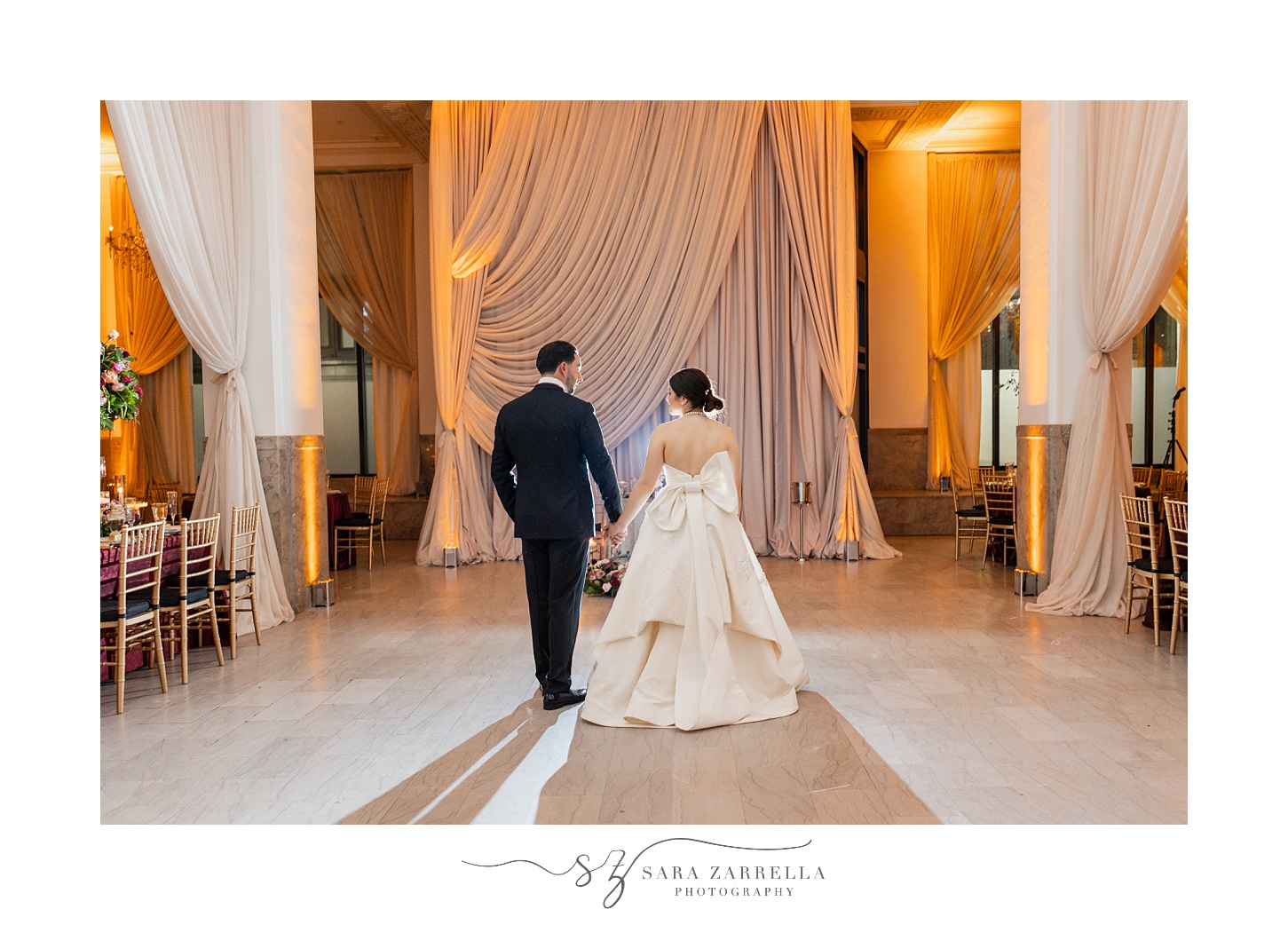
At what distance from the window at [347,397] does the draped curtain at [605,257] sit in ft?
10.6

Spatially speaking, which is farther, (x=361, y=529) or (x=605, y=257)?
(x=361, y=529)

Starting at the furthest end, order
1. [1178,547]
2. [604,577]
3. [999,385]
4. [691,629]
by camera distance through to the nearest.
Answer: [999,385] < [604,577] < [1178,547] < [691,629]

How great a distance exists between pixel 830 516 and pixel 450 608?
428 centimetres

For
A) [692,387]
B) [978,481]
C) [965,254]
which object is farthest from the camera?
[965,254]

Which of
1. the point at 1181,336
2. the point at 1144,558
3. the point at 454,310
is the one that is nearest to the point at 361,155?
the point at 454,310

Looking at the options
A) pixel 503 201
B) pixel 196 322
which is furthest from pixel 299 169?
pixel 503 201

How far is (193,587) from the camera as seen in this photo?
562 cm

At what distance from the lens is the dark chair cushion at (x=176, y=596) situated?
5.25 meters

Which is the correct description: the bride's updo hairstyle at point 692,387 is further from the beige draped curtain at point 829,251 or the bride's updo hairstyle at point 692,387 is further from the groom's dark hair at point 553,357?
the beige draped curtain at point 829,251

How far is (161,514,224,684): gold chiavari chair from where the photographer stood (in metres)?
5.23

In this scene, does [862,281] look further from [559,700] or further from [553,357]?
[559,700]

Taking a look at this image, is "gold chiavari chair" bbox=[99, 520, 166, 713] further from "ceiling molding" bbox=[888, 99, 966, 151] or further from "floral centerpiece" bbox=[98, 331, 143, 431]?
"ceiling molding" bbox=[888, 99, 966, 151]

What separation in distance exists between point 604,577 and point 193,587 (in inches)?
118
